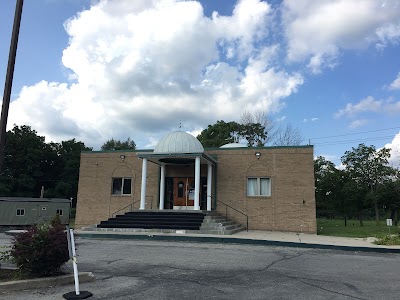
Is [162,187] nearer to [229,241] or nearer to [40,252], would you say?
[229,241]

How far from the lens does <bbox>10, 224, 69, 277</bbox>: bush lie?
7.38 metres

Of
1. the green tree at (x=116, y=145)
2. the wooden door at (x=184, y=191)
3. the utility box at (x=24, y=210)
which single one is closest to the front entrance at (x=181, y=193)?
the wooden door at (x=184, y=191)

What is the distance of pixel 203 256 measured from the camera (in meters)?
11.4

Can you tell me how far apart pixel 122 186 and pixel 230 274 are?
1825cm

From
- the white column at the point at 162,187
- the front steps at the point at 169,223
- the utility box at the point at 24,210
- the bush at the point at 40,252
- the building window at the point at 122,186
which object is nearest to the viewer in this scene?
the bush at the point at 40,252

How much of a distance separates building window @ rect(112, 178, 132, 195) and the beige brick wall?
0.34 metres

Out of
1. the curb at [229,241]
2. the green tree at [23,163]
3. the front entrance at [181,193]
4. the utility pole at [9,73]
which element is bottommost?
the curb at [229,241]

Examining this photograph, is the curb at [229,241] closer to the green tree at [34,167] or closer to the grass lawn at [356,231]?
the grass lawn at [356,231]

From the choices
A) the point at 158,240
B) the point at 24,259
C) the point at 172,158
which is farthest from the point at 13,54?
the point at 172,158

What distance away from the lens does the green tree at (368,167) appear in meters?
39.9

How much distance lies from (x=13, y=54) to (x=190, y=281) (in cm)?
654

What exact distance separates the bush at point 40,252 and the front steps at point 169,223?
36.1 ft

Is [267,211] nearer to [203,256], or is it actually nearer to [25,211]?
[203,256]

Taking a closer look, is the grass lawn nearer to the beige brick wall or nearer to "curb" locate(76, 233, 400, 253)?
the beige brick wall
